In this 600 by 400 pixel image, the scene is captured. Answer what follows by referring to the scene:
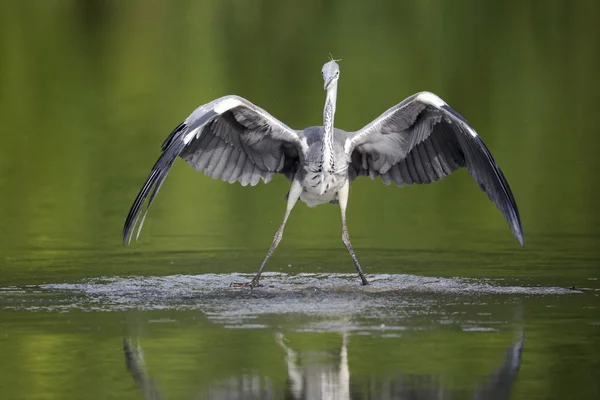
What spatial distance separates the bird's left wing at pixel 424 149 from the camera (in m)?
13.3

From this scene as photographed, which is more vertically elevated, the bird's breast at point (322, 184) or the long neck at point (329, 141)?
the long neck at point (329, 141)

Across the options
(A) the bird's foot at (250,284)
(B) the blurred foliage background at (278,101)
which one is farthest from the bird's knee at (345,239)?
(B) the blurred foliage background at (278,101)

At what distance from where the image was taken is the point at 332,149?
1345 cm

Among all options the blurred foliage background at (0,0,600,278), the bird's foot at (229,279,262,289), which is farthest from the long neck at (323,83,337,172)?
the blurred foliage background at (0,0,600,278)

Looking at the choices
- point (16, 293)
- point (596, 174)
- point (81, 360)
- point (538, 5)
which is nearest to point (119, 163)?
point (596, 174)

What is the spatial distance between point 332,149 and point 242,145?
1147 millimetres

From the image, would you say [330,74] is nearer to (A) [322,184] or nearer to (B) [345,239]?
(A) [322,184]

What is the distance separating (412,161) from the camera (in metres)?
14.4

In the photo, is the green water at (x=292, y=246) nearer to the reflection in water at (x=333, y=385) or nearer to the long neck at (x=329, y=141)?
the reflection in water at (x=333, y=385)

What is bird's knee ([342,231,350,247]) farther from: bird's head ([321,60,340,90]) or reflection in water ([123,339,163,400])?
reflection in water ([123,339,163,400])

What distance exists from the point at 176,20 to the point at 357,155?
3129cm

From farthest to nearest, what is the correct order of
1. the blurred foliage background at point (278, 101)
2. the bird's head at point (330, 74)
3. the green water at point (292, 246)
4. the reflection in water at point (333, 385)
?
the blurred foliage background at point (278, 101) → the bird's head at point (330, 74) → the green water at point (292, 246) → the reflection in water at point (333, 385)

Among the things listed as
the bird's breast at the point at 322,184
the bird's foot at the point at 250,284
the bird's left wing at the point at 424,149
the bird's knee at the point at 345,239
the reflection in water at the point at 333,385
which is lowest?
the reflection in water at the point at 333,385

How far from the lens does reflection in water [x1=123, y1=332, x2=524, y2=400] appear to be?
865cm
